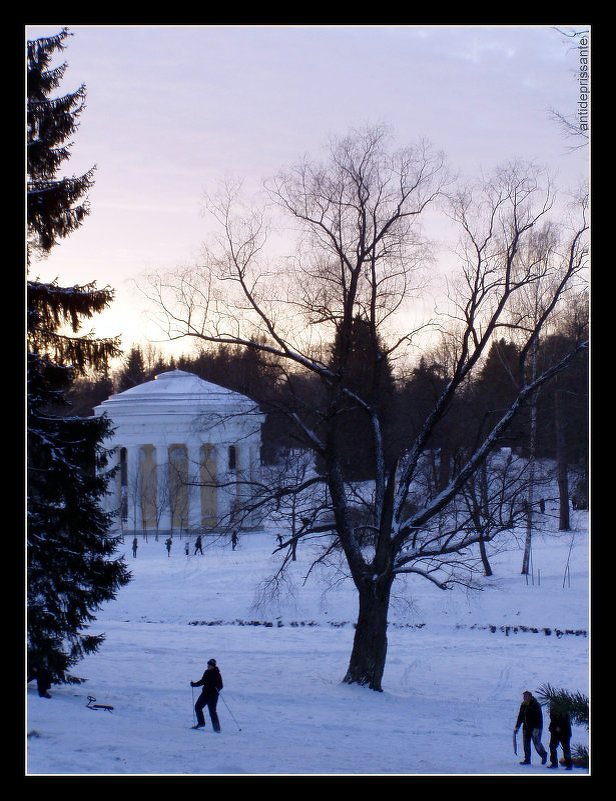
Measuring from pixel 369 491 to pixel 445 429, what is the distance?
14.5 ft

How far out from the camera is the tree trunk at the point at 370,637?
54.8ft

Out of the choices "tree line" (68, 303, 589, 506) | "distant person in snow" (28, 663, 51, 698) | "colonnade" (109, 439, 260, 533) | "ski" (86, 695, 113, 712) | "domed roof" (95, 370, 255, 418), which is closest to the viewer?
"distant person in snow" (28, 663, 51, 698)

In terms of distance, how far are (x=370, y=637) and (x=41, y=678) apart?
6.30m

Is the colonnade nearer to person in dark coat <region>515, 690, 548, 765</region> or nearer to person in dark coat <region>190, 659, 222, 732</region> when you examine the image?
person in dark coat <region>190, 659, 222, 732</region>

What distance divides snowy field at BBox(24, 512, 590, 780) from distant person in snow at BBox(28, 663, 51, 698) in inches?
9.9

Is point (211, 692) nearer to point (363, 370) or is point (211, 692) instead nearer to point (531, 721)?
point (531, 721)

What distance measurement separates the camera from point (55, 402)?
42.5ft

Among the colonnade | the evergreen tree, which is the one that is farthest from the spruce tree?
the colonnade

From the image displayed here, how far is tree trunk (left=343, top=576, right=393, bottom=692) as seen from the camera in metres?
16.7

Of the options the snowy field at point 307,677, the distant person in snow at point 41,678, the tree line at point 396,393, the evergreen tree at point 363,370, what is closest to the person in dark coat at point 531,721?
the snowy field at point 307,677

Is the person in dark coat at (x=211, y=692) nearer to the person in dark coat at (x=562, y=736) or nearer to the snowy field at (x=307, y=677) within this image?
the snowy field at (x=307, y=677)

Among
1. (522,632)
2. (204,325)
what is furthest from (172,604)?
(204,325)
